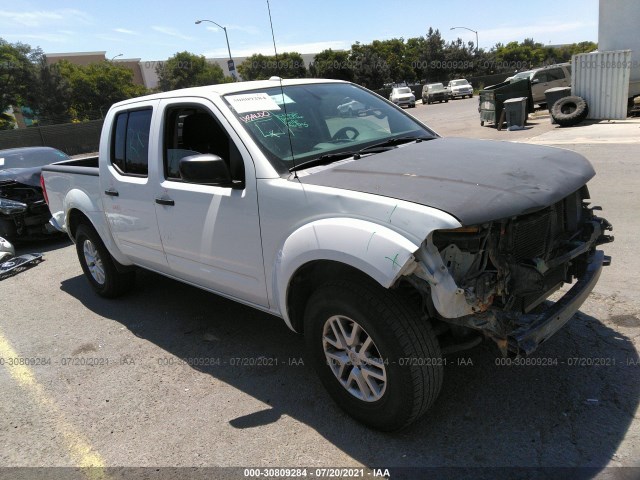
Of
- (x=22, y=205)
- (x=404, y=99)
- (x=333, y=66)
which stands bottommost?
(x=404, y=99)

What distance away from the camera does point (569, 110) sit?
14805 mm

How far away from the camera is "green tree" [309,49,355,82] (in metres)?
57.2

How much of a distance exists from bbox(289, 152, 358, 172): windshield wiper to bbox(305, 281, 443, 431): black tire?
2.70ft

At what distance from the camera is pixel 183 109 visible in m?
3.88

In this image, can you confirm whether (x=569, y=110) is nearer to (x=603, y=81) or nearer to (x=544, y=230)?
(x=603, y=81)

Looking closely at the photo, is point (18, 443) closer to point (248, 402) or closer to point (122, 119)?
point (248, 402)

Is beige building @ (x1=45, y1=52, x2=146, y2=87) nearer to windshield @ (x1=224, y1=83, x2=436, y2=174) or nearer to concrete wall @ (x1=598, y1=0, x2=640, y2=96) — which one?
concrete wall @ (x1=598, y1=0, x2=640, y2=96)

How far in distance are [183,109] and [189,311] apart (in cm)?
206

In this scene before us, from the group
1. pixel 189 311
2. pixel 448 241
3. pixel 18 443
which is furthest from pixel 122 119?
pixel 448 241

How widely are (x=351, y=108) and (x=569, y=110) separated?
13.3 meters

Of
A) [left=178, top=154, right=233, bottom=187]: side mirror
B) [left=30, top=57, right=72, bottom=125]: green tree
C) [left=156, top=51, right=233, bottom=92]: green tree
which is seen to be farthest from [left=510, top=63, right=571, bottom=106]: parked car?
[left=156, top=51, right=233, bottom=92]: green tree

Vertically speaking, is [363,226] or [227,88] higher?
[227,88]

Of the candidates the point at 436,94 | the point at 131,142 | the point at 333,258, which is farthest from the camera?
the point at 436,94

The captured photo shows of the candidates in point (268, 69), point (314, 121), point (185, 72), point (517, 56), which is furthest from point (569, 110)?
point (517, 56)
